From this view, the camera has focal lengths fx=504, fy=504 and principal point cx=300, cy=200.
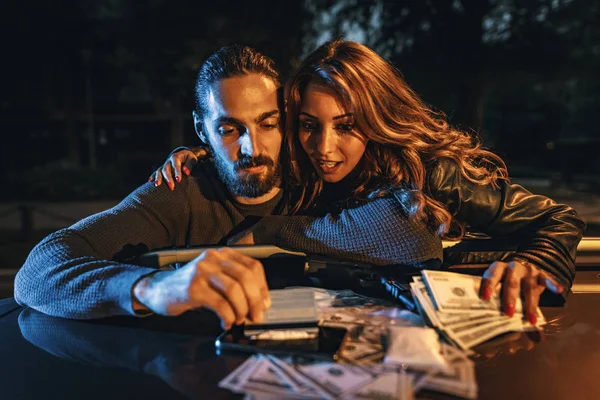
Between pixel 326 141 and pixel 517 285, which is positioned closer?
pixel 517 285

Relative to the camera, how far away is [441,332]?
45.9 inches

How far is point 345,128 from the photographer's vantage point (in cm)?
194

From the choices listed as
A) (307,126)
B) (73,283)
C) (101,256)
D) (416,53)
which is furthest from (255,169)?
(416,53)

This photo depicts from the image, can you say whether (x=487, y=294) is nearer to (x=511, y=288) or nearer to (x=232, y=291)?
(x=511, y=288)

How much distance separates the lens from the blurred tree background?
3.56m

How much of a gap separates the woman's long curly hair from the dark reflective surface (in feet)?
2.12

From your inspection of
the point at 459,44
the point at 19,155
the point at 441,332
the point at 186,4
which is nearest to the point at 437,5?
the point at 459,44

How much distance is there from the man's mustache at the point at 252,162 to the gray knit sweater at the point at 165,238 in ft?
0.66

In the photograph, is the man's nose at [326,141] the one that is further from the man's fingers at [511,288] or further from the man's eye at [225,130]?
the man's fingers at [511,288]

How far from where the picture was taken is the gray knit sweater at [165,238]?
1.34 m

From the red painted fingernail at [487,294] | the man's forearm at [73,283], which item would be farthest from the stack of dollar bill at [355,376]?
the man's forearm at [73,283]

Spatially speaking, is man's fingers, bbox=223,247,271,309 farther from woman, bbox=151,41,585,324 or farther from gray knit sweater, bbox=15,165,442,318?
woman, bbox=151,41,585,324

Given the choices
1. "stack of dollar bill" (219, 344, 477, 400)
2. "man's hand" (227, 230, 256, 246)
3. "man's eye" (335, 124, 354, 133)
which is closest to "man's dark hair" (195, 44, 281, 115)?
"man's eye" (335, 124, 354, 133)

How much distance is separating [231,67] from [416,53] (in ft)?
7.09
